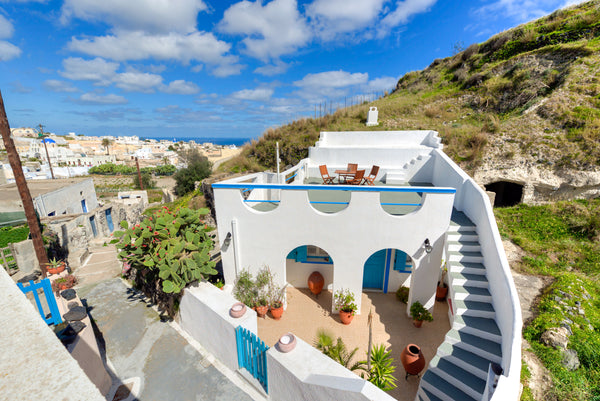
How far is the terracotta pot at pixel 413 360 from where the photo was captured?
5316mm

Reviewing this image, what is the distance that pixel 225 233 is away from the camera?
7379mm

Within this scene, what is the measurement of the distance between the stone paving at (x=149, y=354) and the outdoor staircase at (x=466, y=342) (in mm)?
3929

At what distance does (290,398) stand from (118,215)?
26.2 metres

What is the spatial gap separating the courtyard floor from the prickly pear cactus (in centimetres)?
278

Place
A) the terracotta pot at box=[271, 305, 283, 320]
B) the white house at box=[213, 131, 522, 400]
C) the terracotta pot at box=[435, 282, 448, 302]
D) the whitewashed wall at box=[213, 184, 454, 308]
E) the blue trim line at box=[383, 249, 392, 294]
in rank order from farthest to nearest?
the blue trim line at box=[383, 249, 392, 294] → the terracotta pot at box=[435, 282, 448, 302] → the terracotta pot at box=[271, 305, 283, 320] → the whitewashed wall at box=[213, 184, 454, 308] → the white house at box=[213, 131, 522, 400]

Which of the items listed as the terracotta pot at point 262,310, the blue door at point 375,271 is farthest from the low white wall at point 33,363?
the blue door at point 375,271

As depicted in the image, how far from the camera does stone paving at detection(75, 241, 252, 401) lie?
16.8 feet

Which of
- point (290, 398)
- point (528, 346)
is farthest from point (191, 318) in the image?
point (528, 346)

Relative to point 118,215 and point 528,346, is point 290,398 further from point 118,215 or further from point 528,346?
point 118,215

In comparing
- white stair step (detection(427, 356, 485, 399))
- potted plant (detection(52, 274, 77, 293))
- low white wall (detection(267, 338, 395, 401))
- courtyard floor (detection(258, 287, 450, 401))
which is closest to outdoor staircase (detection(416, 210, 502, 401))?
white stair step (detection(427, 356, 485, 399))

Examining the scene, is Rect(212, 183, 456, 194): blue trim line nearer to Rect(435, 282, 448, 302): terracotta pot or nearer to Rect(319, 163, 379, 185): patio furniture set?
Rect(319, 163, 379, 185): patio furniture set

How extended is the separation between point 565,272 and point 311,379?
7.82 meters

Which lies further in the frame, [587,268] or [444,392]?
[587,268]

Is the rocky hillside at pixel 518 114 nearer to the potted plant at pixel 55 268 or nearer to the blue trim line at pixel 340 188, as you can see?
the blue trim line at pixel 340 188
